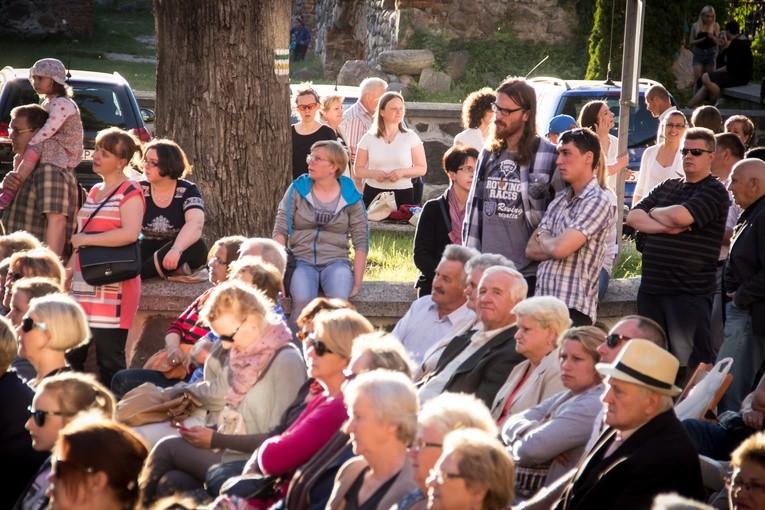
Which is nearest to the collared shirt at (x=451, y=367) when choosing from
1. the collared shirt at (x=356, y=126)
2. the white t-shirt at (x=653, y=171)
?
the white t-shirt at (x=653, y=171)

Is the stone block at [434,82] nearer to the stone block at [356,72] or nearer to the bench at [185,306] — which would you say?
the stone block at [356,72]

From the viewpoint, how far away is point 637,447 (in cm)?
447

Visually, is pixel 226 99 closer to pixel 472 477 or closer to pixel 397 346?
pixel 397 346

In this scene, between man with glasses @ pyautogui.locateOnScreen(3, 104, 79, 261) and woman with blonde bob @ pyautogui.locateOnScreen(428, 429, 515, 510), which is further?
man with glasses @ pyautogui.locateOnScreen(3, 104, 79, 261)

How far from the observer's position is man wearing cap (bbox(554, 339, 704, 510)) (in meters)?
4.36

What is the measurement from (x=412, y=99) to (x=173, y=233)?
36.4 feet

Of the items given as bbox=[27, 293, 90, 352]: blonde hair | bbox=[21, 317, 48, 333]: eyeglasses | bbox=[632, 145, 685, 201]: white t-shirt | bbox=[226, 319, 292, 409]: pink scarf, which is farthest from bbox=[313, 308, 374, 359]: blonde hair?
bbox=[632, 145, 685, 201]: white t-shirt

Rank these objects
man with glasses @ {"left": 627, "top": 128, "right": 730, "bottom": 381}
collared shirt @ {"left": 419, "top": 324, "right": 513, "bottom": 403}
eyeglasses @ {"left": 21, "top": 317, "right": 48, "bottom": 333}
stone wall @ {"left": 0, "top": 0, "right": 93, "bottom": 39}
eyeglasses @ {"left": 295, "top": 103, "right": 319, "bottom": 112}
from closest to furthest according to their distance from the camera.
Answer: eyeglasses @ {"left": 21, "top": 317, "right": 48, "bottom": 333}, collared shirt @ {"left": 419, "top": 324, "right": 513, "bottom": 403}, man with glasses @ {"left": 627, "top": 128, "right": 730, "bottom": 381}, eyeglasses @ {"left": 295, "top": 103, "right": 319, "bottom": 112}, stone wall @ {"left": 0, "top": 0, "right": 93, "bottom": 39}

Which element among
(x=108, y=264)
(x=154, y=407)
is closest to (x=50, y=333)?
(x=154, y=407)

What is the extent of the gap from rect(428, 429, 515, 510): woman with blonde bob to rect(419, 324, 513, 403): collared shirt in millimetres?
2173

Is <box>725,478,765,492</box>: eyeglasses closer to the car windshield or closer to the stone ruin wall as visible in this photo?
the car windshield

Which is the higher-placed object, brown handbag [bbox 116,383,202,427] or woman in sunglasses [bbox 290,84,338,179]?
woman in sunglasses [bbox 290,84,338,179]

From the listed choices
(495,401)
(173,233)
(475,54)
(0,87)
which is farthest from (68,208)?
(475,54)

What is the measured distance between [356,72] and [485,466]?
16.1 m
